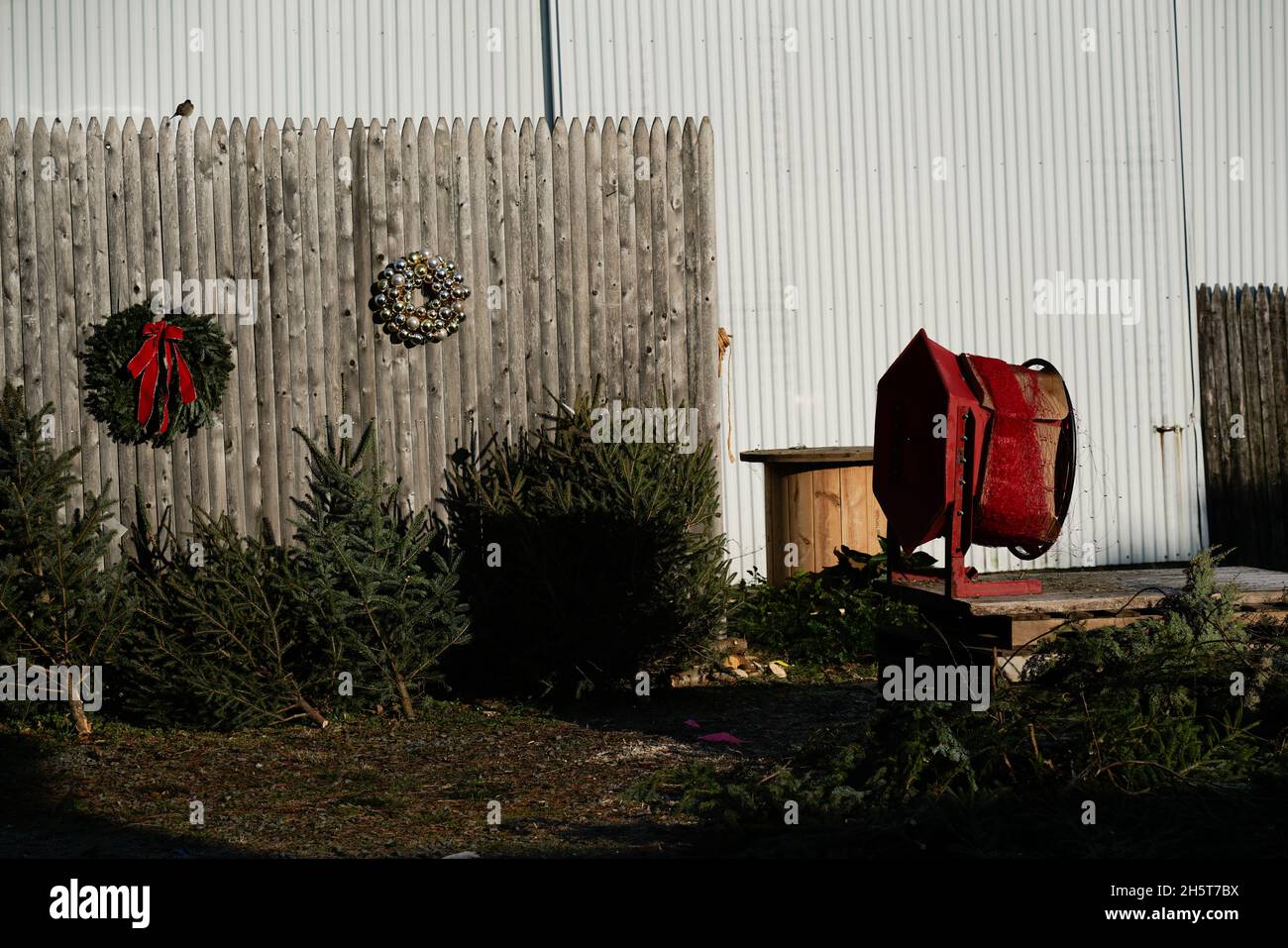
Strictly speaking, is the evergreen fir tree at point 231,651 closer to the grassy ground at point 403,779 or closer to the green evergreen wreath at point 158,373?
the grassy ground at point 403,779

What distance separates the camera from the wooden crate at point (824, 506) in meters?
9.48

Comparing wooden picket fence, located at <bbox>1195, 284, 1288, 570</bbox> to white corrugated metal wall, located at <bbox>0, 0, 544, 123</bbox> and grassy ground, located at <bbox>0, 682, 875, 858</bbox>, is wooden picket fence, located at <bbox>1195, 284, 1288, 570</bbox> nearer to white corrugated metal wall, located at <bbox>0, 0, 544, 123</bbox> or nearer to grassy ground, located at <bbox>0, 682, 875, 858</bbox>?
grassy ground, located at <bbox>0, 682, 875, 858</bbox>

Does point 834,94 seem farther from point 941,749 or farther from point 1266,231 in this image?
point 941,749

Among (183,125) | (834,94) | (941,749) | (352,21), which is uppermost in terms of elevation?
(352,21)

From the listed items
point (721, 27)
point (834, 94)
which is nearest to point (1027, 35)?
point (834, 94)

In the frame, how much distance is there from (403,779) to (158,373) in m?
3.34

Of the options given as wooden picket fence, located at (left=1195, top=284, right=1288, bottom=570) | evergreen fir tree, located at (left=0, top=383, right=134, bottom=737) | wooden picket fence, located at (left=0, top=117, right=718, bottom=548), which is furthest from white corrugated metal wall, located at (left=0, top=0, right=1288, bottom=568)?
evergreen fir tree, located at (left=0, top=383, right=134, bottom=737)

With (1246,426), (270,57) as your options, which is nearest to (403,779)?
(270,57)

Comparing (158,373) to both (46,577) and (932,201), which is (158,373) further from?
(932,201)

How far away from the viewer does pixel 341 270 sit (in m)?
7.92

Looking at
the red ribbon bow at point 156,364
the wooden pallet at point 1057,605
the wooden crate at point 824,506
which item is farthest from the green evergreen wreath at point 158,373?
the wooden pallet at point 1057,605
